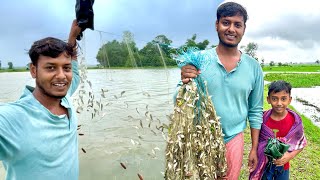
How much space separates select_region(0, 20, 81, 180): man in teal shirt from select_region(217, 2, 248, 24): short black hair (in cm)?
123

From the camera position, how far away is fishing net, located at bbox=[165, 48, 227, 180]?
2371 mm

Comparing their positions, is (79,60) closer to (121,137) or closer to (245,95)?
(245,95)

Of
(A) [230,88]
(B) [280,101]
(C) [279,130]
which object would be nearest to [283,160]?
(C) [279,130]

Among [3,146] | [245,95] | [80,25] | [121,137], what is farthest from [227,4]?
[121,137]

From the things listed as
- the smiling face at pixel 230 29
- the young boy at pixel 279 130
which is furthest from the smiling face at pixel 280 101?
the smiling face at pixel 230 29

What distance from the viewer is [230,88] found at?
254 cm

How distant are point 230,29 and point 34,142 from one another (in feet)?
5.39

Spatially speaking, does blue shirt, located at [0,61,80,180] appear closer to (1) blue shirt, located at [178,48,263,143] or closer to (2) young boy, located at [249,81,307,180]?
(1) blue shirt, located at [178,48,263,143]

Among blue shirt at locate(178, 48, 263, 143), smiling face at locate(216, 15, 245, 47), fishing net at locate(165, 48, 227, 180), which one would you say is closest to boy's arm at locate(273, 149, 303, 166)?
blue shirt at locate(178, 48, 263, 143)

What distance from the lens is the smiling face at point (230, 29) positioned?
251cm

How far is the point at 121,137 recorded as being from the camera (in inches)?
327

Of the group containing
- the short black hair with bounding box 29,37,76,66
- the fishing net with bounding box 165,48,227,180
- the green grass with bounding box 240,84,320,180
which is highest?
the short black hair with bounding box 29,37,76,66

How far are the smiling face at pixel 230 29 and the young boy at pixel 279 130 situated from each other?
2.58ft

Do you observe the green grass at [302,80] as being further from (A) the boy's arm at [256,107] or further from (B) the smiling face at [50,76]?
(B) the smiling face at [50,76]
